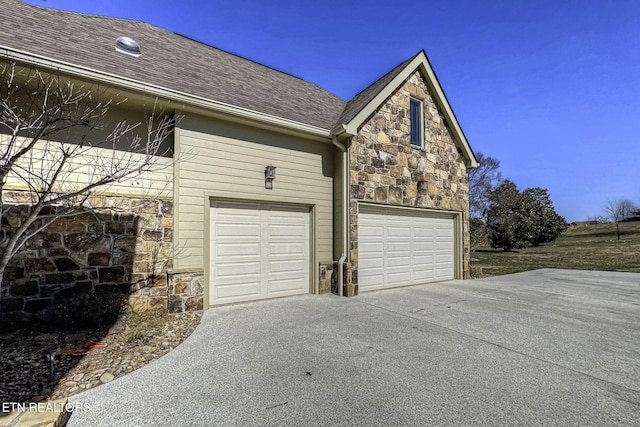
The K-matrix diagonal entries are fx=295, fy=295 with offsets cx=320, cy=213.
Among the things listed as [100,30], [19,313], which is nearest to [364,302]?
[19,313]

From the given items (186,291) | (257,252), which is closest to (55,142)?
(186,291)

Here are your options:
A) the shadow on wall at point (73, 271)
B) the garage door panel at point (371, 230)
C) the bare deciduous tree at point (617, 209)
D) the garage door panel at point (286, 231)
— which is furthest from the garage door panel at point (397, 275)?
the bare deciduous tree at point (617, 209)

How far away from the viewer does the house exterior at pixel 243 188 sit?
4.93 metres

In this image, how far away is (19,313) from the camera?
445 cm

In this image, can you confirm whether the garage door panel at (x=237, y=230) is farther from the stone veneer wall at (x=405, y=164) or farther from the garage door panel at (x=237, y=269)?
the stone veneer wall at (x=405, y=164)

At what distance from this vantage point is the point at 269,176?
6613mm

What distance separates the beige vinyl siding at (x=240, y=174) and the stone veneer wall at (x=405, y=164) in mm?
809

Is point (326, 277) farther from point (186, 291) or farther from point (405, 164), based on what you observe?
point (405, 164)

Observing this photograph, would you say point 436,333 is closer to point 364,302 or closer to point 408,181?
point 364,302

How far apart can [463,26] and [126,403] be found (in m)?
11.7

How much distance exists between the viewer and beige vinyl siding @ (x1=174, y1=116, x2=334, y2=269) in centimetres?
571

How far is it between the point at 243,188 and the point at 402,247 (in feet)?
15.8

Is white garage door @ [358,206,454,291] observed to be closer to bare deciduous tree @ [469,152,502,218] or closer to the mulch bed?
the mulch bed

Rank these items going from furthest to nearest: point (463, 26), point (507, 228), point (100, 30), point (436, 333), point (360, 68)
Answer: point (507, 228)
point (360, 68)
point (463, 26)
point (100, 30)
point (436, 333)
